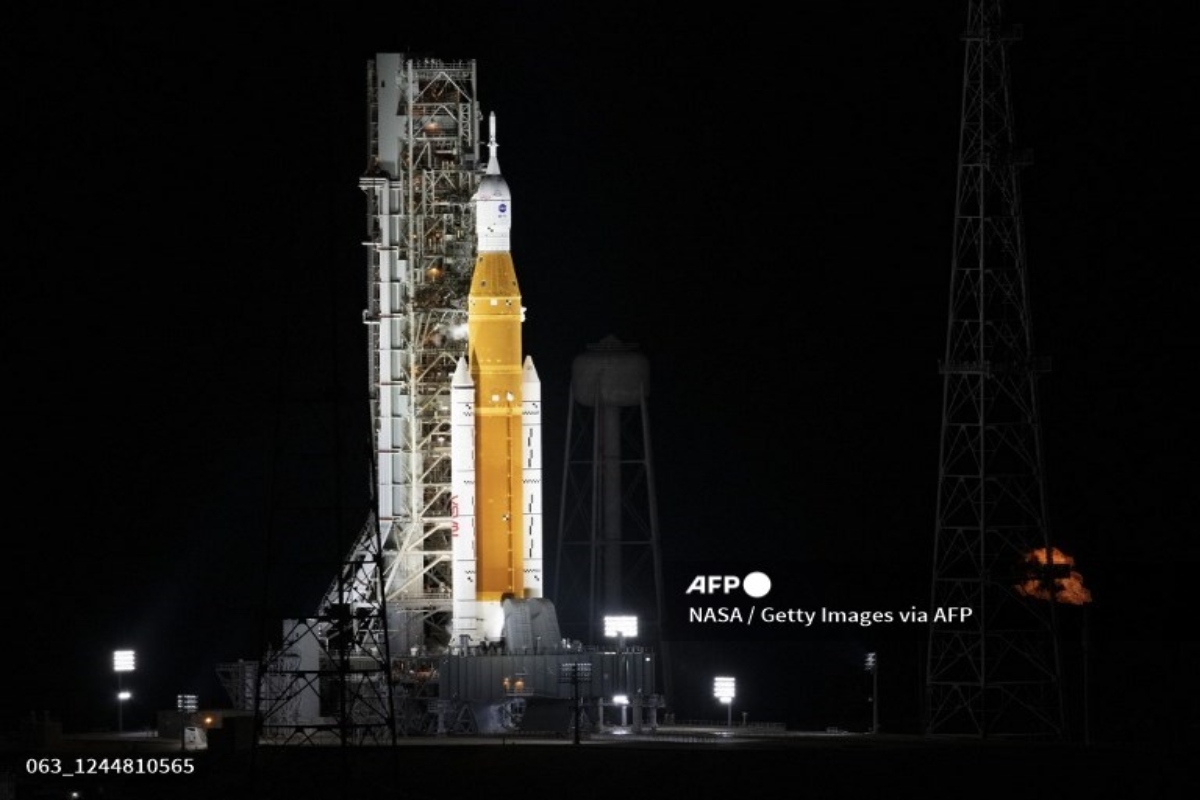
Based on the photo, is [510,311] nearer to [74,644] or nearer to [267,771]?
[267,771]

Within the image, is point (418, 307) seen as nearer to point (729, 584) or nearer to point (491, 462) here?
point (491, 462)

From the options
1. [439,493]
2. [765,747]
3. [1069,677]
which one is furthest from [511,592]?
[1069,677]

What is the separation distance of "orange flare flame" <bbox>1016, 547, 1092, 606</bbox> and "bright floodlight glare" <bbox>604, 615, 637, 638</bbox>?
9.57 m

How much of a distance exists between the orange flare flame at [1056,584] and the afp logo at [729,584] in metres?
7.14

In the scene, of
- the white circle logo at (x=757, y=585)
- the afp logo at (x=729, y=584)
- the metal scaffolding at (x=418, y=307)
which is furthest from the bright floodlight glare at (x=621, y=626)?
the metal scaffolding at (x=418, y=307)

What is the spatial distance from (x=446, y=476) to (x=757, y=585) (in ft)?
26.9

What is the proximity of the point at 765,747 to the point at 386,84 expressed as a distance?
2131 cm

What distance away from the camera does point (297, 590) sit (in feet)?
342

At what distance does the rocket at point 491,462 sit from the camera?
7319 centimetres

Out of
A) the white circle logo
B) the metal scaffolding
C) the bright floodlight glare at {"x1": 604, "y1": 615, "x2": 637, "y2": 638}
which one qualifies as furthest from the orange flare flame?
the metal scaffolding

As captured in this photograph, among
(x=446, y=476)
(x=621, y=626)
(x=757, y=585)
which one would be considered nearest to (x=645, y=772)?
(x=621, y=626)

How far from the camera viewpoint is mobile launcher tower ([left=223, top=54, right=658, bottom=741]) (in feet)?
235

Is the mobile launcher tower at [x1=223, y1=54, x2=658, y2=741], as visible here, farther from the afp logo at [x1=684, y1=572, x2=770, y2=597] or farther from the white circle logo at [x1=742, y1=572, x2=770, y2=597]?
the white circle logo at [x1=742, y1=572, x2=770, y2=597]

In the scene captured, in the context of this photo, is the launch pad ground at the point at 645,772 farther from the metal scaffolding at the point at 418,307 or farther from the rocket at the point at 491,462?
the metal scaffolding at the point at 418,307
